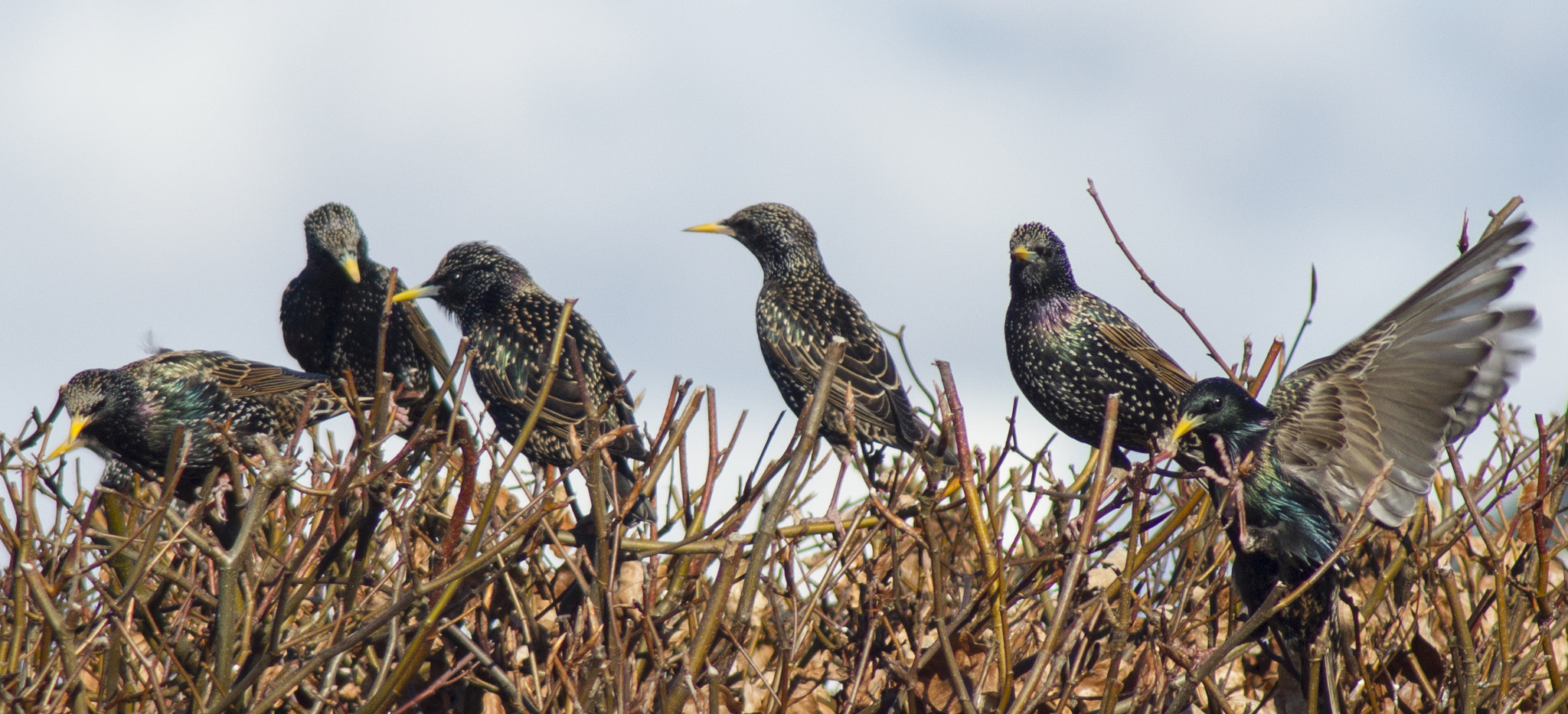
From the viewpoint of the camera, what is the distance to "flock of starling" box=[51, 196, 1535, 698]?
3.32 meters

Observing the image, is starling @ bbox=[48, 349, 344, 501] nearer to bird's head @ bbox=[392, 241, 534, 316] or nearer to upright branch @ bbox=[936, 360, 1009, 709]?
bird's head @ bbox=[392, 241, 534, 316]

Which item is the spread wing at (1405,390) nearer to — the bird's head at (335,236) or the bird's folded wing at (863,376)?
the bird's folded wing at (863,376)

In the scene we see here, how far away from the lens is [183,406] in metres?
4.94

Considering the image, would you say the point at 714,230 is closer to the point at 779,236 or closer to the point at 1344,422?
the point at 779,236

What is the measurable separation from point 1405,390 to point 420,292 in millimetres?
3697

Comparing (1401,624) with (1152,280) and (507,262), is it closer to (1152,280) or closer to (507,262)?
(1152,280)

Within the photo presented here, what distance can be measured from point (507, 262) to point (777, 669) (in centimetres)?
304

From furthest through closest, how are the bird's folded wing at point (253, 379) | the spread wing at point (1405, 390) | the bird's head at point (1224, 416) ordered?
1. the bird's folded wing at point (253, 379)
2. the bird's head at point (1224, 416)
3. the spread wing at point (1405, 390)

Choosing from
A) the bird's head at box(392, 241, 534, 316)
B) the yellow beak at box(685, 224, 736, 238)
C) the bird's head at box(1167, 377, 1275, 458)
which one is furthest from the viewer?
the yellow beak at box(685, 224, 736, 238)

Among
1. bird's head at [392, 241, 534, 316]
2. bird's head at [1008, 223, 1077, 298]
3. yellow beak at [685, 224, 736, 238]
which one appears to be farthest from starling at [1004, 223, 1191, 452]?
bird's head at [392, 241, 534, 316]

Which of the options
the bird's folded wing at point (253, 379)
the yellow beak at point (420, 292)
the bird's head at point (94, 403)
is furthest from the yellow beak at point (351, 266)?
the bird's head at point (94, 403)

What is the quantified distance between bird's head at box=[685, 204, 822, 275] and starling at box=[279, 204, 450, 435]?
138 centimetres

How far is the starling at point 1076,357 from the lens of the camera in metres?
4.79

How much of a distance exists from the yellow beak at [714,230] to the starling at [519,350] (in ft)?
2.28
